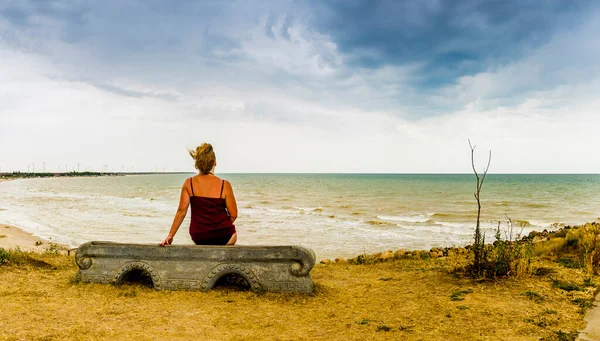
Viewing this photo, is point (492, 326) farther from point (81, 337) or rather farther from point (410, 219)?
point (410, 219)

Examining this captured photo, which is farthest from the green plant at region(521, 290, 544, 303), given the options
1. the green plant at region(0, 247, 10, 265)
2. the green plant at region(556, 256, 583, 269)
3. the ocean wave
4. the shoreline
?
the ocean wave

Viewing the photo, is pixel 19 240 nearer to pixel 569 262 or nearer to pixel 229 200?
pixel 229 200

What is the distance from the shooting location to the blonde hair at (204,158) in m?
5.60

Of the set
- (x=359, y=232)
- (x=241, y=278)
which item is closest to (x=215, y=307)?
(x=241, y=278)

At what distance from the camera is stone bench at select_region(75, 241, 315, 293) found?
18.4ft

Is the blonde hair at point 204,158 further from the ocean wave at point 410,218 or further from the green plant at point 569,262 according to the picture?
the ocean wave at point 410,218

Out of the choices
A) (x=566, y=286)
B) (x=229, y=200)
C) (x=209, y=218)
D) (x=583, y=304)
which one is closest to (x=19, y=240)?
(x=209, y=218)

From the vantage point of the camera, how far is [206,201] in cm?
561

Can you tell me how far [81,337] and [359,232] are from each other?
1474 centimetres

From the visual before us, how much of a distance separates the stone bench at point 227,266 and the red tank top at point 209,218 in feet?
0.74

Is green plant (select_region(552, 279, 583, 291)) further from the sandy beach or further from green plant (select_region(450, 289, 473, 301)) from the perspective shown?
the sandy beach

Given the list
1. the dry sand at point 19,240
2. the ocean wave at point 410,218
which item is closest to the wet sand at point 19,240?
the dry sand at point 19,240

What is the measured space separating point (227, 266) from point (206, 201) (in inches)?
38.2

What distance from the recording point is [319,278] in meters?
Result: 7.25
